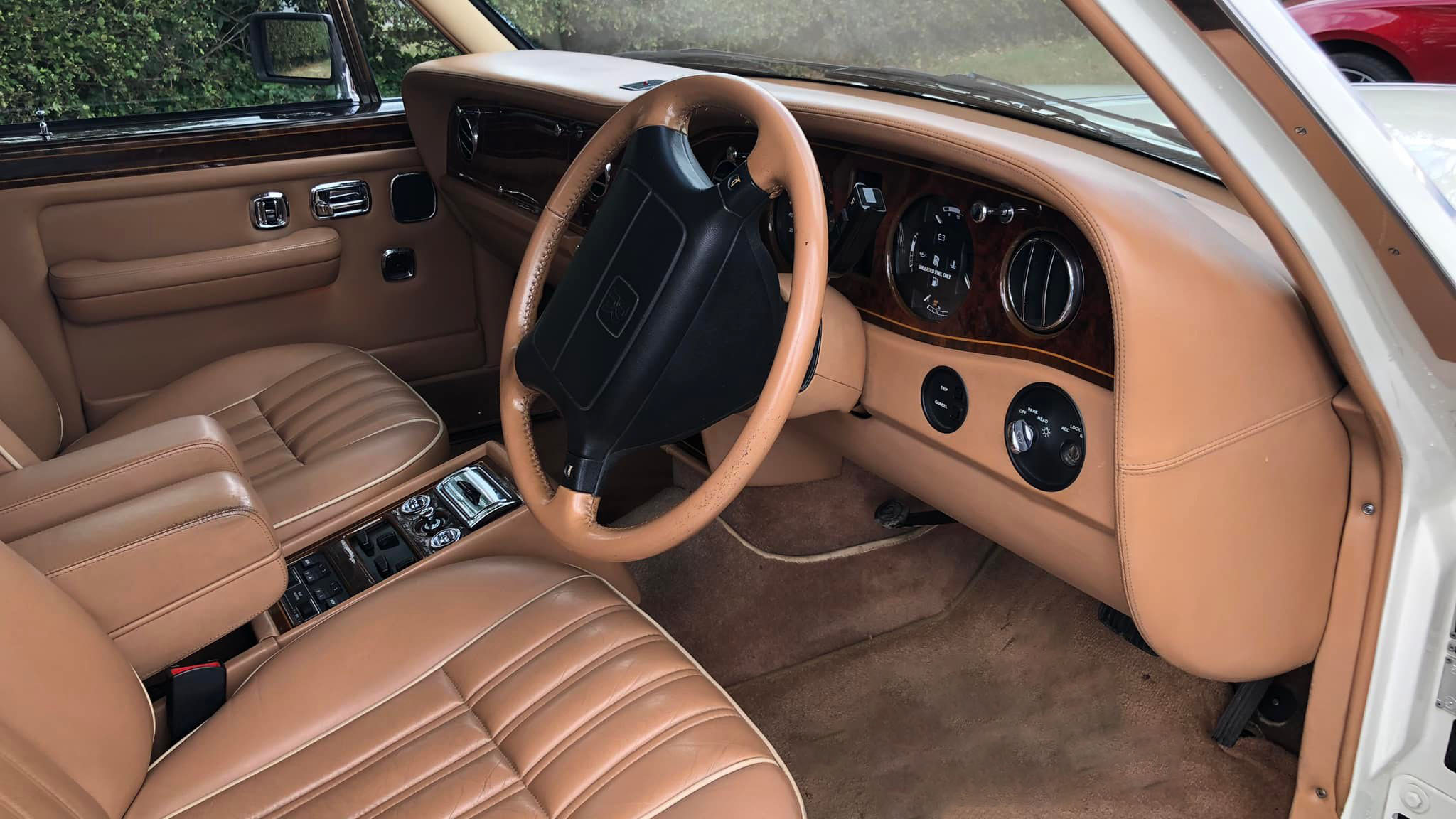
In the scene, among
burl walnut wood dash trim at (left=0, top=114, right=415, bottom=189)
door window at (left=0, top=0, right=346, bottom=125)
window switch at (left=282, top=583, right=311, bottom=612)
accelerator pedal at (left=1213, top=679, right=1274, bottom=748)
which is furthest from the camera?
burl walnut wood dash trim at (left=0, top=114, right=415, bottom=189)

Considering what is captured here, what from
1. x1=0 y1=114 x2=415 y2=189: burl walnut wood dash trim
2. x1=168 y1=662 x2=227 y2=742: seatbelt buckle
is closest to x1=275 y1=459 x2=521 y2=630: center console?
x1=168 y1=662 x2=227 y2=742: seatbelt buckle

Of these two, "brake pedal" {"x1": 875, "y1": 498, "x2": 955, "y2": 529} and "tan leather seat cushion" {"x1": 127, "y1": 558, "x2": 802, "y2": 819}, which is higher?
"tan leather seat cushion" {"x1": 127, "y1": 558, "x2": 802, "y2": 819}

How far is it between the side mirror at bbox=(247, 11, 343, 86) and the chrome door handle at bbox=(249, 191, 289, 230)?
243 millimetres

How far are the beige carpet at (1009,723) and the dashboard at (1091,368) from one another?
442mm

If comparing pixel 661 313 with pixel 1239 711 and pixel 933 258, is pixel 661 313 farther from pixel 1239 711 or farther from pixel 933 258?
pixel 1239 711

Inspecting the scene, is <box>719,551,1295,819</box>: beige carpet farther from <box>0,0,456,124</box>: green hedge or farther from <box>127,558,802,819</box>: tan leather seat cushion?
<box>0,0,456,124</box>: green hedge

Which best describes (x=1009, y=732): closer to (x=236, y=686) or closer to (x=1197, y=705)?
(x=1197, y=705)

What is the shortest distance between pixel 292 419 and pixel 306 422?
40 mm

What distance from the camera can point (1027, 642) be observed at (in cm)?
190

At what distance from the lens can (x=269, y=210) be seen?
7.42 ft

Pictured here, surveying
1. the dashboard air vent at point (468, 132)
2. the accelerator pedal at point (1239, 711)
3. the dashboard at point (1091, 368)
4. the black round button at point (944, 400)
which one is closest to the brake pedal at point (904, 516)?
the dashboard at point (1091, 368)

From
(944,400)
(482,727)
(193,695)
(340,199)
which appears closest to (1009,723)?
(944,400)

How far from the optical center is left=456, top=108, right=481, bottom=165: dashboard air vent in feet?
7.50

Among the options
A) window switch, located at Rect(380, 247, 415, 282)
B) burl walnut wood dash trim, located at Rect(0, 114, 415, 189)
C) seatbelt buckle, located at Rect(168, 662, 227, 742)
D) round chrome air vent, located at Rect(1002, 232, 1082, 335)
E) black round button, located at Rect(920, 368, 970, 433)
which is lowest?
window switch, located at Rect(380, 247, 415, 282)
